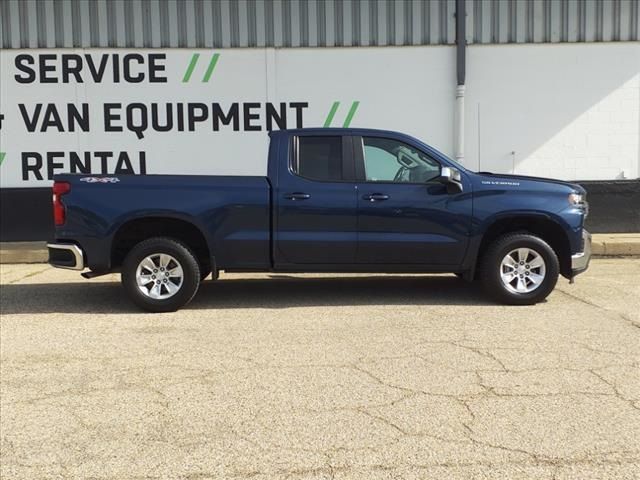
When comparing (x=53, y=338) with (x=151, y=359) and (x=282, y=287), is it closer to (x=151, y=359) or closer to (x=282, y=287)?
(x=151, y=359)

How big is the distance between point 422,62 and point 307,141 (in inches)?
241

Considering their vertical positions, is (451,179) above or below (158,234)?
above

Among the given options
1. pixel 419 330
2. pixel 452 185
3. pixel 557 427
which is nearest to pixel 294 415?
pixel 557 427

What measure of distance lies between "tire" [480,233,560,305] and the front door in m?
0.37

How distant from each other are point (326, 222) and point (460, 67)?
21.8 feet

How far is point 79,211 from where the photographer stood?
6.93 m

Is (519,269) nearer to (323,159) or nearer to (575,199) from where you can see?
(575,199)

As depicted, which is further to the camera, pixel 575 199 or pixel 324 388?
pixel 575 199

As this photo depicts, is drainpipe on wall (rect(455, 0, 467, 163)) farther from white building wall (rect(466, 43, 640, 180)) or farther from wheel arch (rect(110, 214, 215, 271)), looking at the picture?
wheel arch (rect(110, 214, 215, 271))

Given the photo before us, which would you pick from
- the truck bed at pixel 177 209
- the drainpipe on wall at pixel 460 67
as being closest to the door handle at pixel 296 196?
the truck bed at pixel 177 209

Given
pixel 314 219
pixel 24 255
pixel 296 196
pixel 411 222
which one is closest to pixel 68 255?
pixel 296 196

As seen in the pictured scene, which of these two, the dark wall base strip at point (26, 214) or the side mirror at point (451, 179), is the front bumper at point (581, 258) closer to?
the side mirror at point (451, 179)

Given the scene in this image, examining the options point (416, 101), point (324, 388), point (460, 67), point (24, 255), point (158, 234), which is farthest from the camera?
point (416, 101)

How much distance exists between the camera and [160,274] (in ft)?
23.3
